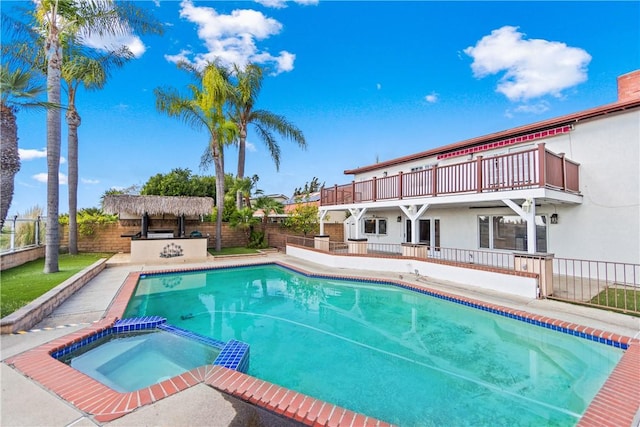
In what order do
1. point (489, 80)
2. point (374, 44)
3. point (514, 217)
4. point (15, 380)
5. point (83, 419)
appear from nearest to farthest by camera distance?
point (83, 419) < point (15, 380) < point (514, 217) < point (374, 44) < point (489, 80)

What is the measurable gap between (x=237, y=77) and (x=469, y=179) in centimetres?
1641

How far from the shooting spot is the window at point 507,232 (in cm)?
1148

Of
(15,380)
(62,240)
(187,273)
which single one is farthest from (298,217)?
(15,380)

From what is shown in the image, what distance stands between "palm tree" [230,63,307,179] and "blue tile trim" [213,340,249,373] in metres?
16.4

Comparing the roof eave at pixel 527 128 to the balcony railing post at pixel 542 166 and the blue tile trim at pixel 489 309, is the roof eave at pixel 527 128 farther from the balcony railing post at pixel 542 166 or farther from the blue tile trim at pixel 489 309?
the blue tile trim at pixel 489 309

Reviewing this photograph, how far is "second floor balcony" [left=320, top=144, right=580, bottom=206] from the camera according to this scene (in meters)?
8.91

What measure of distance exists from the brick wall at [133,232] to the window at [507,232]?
43.3ft

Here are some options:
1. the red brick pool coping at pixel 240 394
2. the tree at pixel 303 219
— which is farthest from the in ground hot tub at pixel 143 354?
the tree at pixel 303 219

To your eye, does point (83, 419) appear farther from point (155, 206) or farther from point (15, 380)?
point (155, 206)

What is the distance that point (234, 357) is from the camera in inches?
190

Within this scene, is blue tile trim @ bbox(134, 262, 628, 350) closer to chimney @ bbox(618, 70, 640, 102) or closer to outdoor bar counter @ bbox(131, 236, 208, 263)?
outdoor bar counter @ bbox(131, 236, 208, 263)

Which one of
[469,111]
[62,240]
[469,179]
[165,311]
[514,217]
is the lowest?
[165,311]

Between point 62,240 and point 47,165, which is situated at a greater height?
point 47,165

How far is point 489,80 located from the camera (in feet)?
63.0
